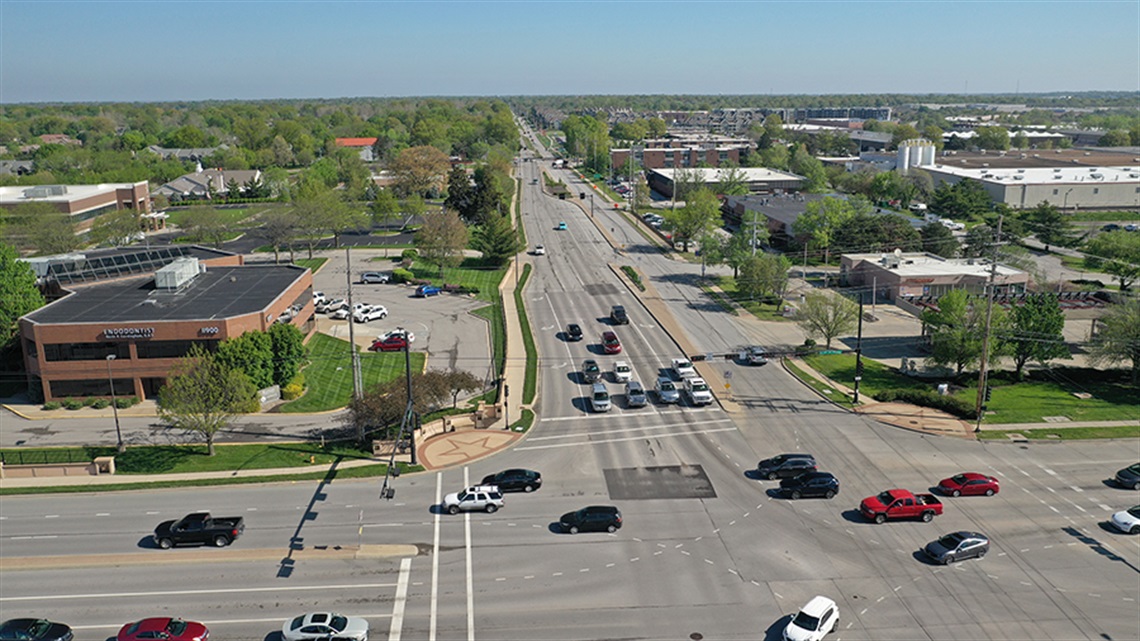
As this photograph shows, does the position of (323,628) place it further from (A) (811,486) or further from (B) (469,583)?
(A) (811,486)

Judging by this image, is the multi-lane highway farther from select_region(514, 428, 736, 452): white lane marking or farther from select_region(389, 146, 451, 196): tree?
select_region(389, 146, 451, 196): tree

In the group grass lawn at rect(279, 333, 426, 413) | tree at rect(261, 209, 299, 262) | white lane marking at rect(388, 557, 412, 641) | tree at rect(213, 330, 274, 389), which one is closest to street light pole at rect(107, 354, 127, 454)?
tree at rect(213, 330, 274, 389)

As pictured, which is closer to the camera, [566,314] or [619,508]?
[619,508]

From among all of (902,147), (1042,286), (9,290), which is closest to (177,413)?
(9,290)

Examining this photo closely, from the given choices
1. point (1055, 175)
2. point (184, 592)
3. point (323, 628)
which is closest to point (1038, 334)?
point (323, 628)

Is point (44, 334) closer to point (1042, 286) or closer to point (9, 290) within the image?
point (9, 290)

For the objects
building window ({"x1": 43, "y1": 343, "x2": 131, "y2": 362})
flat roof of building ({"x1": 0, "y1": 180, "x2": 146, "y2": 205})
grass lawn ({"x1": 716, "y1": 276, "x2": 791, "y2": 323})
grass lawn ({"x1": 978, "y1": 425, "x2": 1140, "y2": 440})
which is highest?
flat roof of building ({"x1": 0, "y1": 180, "x2": 146, "y2": 205})

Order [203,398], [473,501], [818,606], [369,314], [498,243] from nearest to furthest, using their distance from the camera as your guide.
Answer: [818,606] < [473,501] < [203,398] < [369,314] < [498,243]
